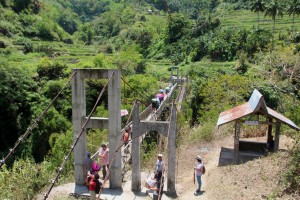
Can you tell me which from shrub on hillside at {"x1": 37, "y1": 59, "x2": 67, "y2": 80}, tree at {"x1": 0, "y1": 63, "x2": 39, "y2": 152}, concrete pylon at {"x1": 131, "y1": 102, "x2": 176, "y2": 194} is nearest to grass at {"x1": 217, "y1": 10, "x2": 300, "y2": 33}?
shrub on hillside at {"x1": 37, "y1": 59, "x2": 67, "y2": 80}

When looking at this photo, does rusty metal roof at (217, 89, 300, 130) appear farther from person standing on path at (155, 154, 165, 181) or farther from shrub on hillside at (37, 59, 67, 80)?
shrub on hillside at (37, 59, 67, 80)

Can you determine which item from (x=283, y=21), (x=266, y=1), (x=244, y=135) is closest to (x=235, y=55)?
(x=266, y=1)

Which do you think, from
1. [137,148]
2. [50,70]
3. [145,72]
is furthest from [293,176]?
[145,72]

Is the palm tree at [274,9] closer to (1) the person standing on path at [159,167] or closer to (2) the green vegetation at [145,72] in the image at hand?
(2) the green vegetation at [145,72]

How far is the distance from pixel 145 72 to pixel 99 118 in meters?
26.3

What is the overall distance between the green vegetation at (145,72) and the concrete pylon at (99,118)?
6.87 feet

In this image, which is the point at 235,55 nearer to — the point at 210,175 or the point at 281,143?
the point at 281,143

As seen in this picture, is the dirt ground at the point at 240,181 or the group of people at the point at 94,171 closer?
the group of people at the point at 94,171

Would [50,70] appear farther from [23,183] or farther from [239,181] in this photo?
[239,181]

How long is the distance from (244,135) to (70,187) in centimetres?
918

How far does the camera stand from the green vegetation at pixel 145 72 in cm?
1886

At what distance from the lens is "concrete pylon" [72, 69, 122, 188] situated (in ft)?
38.0

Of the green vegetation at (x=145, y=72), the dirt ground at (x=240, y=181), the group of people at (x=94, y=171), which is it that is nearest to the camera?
the group of people at (x=94, y=171)

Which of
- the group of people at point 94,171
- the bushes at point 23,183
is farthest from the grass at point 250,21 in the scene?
the bushes at point 23,183
